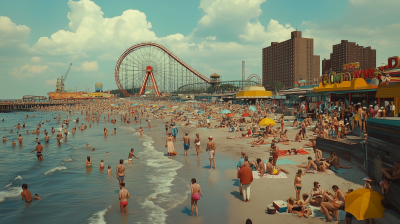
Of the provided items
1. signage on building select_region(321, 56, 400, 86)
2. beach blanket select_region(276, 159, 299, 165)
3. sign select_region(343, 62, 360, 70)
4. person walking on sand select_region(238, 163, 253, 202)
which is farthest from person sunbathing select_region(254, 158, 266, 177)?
sign select_region(343, 62, 360, 70)

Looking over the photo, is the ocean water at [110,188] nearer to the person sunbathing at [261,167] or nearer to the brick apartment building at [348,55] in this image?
the person sunbathing at [261,167]

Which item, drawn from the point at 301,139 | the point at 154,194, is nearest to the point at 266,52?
the point at 301,139

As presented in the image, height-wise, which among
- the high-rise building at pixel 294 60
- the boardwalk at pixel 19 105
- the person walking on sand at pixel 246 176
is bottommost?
the person walking on sand at pixel 246 176

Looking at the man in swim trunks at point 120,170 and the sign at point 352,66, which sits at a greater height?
the sign at point 352,66

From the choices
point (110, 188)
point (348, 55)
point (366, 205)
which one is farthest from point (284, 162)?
point (348, 55)

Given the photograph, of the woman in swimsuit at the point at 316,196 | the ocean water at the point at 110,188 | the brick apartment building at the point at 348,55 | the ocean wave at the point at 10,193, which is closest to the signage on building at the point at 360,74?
the woman in swimsuit at the point at 316,196

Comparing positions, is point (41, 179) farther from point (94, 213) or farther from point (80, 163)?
point (94, 213)

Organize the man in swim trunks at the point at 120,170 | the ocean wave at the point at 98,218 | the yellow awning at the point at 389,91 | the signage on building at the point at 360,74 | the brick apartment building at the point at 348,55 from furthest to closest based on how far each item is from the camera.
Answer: the brick apartment building at the point at 348,55, the signage on building at the point at 360,74, the man in swim trunks at the point at 120,170, the yellow awning at the point at 389,91, the ocean wave at the point at 98,218

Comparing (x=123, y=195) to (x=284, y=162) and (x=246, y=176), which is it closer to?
(x=246, y=176)
